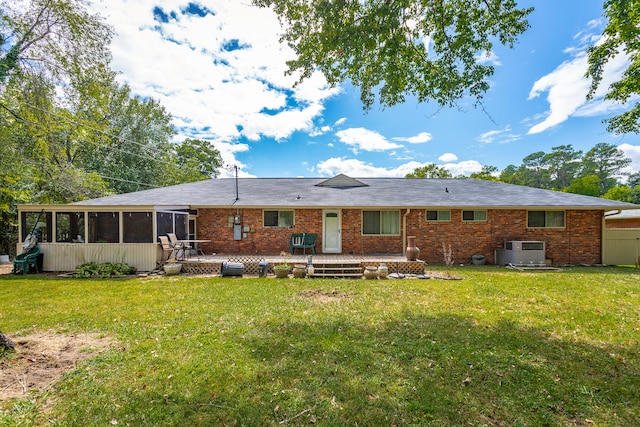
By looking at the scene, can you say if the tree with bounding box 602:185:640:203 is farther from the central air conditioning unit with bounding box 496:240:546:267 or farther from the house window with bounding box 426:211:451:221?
the house window with bounding box 426:211:451:221

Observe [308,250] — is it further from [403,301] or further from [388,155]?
[388,155]

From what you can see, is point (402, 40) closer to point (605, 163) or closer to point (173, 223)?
point (173, 223)

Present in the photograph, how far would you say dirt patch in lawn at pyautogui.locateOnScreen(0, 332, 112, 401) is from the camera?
117 inches

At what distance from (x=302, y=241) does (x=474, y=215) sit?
7.24 m

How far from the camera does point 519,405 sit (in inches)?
107

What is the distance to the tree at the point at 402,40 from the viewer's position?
16.7 ft

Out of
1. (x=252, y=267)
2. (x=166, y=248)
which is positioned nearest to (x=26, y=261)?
(x=166, y=248)

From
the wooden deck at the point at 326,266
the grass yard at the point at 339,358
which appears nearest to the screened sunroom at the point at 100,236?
the wooden deck at the point at 326,266

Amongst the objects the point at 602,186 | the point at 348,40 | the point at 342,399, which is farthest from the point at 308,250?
the point at 602,186

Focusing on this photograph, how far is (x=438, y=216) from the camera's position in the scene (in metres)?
11.7

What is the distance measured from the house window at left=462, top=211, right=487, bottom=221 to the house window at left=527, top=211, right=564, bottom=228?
1.81m

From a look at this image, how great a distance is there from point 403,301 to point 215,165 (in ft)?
109

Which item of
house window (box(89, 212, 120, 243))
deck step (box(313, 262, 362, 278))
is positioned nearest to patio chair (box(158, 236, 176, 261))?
house window (box(89, 212, 120, 243))

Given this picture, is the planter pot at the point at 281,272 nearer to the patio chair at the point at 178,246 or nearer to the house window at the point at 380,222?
the patio chair at the point at 178,246
